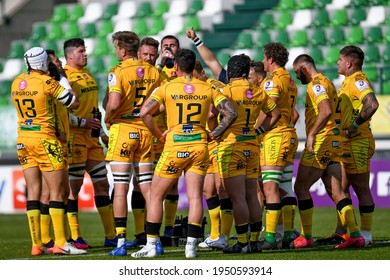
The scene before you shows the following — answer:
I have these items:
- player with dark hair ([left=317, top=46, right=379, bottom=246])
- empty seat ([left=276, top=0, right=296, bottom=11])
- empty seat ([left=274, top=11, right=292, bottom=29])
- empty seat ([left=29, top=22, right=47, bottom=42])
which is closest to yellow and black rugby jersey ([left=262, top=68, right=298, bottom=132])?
player with dark hair ([left=317, top=46, right=379, bottom=246])

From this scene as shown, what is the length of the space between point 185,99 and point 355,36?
52.9ft

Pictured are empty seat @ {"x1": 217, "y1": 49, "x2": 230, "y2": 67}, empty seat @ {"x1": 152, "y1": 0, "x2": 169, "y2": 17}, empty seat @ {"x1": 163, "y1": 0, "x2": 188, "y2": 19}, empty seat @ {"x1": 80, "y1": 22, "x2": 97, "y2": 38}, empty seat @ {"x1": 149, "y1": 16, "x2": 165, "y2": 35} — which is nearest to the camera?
empty seat @ {"x1": 217, "y1": 49, "x2": 230, "y2": 67}

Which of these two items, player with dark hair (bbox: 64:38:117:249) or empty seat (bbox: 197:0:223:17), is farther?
empty seat (bbox: 197:0:223:17)

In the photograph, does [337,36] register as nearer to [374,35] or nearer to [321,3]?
[374,35]

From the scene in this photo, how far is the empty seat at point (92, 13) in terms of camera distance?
3284cm

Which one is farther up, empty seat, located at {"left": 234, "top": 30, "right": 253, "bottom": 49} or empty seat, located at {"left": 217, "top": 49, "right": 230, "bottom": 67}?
empty seat, located at {"left": 234, "top": 30, "right": 253, "bottom": 49}

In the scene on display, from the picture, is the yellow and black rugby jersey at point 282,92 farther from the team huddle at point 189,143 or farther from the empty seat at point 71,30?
the empty seat at point 71,30

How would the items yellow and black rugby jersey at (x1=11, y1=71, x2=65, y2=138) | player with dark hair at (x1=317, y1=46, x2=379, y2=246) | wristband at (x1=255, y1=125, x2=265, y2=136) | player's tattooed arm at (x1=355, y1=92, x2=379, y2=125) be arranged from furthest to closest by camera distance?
player with dark hair at (x1=317, y1=46, x2=379, y2=246)
player's tattooed arm at (x1=355, y1=92, x2=379, y2=125)
wristband at (x1=255, y1=125, x2=265, y2=136)
yellow and black rugby jersey at (x1=11, y1=71, x2=65, y2=138)

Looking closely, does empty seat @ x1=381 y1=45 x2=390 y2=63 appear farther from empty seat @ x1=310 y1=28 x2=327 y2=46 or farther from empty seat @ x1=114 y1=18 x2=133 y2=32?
empty seat @ x1=114 y1=18 x2=133 y2=32

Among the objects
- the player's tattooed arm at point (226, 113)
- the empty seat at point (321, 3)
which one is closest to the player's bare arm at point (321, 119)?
the player's tattooed arm at point (226, 113)

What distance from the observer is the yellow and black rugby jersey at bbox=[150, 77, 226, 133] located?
1237cm

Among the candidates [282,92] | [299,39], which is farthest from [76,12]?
[282,92]

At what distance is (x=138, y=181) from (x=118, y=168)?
0.50m

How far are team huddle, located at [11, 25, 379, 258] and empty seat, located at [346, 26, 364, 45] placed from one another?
12.9 m
